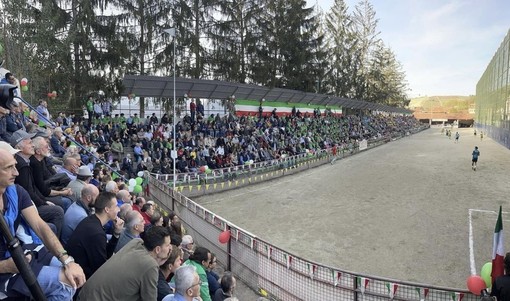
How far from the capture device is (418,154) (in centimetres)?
3762

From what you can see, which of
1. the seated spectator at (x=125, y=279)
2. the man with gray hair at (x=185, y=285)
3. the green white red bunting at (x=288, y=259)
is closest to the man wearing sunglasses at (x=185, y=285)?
the man with gray hair at (x=185, y=285)

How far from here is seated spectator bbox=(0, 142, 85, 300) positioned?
2.47 meters

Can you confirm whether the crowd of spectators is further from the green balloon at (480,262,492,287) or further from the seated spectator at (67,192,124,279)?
the green balloon at (480,262,492,287)

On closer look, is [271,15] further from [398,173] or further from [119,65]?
[398,173]

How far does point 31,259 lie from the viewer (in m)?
2.65

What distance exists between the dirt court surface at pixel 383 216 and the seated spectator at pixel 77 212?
24.0 ft

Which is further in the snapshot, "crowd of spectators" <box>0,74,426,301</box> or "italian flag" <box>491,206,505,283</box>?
"italian flag" <box>491,206,505,283</box>

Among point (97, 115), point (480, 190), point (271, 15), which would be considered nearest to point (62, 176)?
point (97, 115)

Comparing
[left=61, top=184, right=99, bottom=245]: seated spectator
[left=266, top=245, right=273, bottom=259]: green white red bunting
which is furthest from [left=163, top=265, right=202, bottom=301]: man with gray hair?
[left=266, top=245, right=273, bottom=259]: green white red bunting

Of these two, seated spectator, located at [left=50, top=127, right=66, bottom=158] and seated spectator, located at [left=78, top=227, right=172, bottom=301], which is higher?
seated spectator, located at [left=50, top=127, right=66, bottom=158]

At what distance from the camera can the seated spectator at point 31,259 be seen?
2471 mm

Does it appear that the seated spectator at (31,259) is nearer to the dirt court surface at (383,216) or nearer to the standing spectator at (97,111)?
the dirt court surface at (383,216)

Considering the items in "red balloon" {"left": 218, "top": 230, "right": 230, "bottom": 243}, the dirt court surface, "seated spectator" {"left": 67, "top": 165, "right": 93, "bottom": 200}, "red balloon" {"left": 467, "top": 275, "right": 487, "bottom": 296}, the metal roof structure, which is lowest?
the dirt court surface

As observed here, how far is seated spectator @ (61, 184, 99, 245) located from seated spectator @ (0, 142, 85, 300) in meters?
1.41
